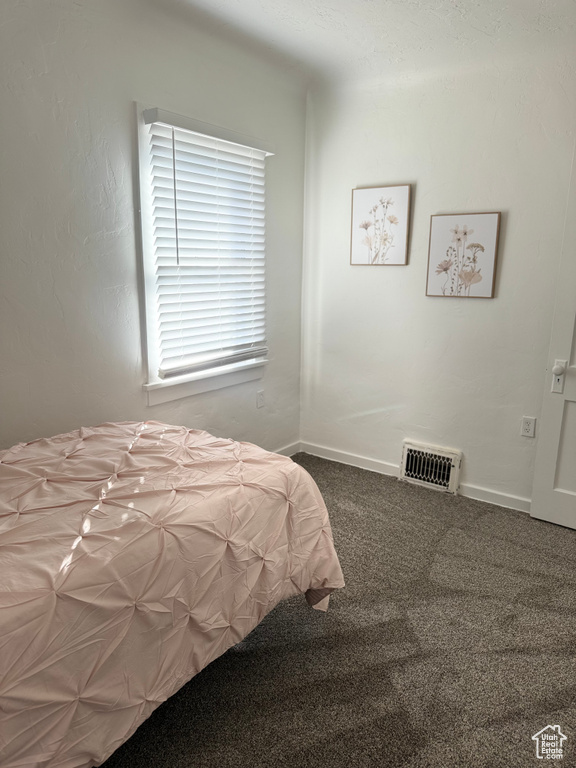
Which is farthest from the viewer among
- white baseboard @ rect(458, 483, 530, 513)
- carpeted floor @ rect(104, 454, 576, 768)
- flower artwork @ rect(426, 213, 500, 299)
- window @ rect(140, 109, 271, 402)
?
white baseboard @ rect(458, 483, 530, 513)

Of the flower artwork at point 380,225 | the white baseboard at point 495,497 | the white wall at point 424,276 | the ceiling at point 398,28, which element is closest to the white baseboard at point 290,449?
the white wall at point 424,276

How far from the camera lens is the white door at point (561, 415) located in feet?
8.93

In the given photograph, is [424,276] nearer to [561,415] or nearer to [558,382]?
[558,382]

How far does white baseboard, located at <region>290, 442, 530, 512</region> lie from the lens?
3.16 metres

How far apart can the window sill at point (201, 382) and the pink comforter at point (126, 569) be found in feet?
2.00

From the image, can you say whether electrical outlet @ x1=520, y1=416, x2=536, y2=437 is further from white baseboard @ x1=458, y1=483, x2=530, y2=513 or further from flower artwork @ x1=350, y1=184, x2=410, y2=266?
flower artwork @ x1=350, y1=184, x2=410, y2=266

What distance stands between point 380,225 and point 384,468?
161 cm

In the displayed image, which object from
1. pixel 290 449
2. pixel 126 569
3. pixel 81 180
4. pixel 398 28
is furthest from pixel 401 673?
pixel 398 28

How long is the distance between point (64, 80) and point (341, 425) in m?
2.60

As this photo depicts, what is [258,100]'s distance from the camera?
3.14 metres

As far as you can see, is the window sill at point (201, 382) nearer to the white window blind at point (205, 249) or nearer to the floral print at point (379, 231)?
the white window blind at point (205, 249)

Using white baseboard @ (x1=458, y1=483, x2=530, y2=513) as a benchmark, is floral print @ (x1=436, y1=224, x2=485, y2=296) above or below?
above

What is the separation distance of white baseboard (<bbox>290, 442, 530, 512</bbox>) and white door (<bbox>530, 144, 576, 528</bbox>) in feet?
0.46

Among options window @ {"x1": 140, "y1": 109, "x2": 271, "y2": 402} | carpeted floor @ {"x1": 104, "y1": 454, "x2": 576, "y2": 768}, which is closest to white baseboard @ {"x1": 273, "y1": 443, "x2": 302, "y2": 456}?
window @ {"x1": 140, "y1": 109, "x2": 271, "y2": 402}
